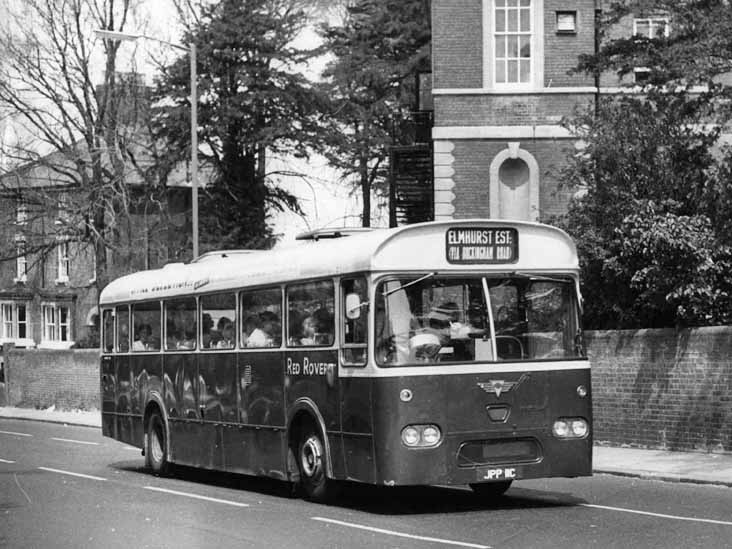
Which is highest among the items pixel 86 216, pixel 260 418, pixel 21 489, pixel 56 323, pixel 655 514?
pixel 86 216

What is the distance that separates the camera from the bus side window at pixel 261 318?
1593cm

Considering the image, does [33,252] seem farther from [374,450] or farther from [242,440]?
[374,450]

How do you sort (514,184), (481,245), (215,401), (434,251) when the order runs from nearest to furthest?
(434,251) → (481,245) → (215,401) → (514,184)

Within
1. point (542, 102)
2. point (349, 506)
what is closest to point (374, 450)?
point (349, 506)

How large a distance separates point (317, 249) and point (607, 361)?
8.39 metres

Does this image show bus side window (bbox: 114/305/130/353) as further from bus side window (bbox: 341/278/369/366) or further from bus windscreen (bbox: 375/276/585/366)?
bus windscreen (bbox: 375/276/585/366)

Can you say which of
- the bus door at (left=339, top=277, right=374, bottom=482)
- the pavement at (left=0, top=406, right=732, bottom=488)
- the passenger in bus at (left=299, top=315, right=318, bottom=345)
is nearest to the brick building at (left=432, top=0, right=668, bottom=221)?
the pavement at (left=0, top=406, right=732, bottom=488)

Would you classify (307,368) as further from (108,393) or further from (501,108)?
(501,108)

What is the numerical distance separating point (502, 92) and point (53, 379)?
1944 centimetres

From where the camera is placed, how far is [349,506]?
1473 centimetres

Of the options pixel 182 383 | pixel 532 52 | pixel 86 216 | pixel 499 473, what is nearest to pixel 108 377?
pixel 182 383

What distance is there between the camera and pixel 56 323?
74438 mm

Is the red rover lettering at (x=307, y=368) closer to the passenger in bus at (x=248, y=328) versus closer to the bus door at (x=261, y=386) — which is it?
the bus door at (x=261, y=386)

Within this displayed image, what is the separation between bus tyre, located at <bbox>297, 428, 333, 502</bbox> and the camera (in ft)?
48.6
